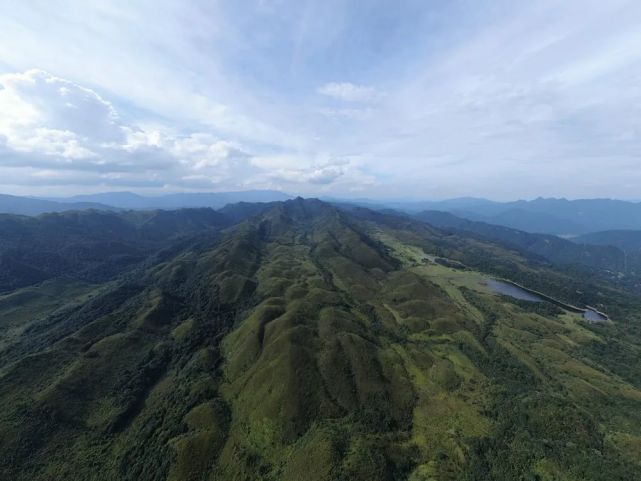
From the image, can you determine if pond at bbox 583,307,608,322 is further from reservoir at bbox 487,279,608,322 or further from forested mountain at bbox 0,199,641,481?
forested mountain at bbox 0,199,641,481

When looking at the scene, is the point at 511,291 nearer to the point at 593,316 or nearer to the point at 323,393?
the point at 593,316

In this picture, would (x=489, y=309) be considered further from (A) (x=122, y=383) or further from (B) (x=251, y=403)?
(A) (x=122, y=383)

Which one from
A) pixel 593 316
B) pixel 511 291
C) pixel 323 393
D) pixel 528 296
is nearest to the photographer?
pixel 323 393

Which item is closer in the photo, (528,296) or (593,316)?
(593,316)

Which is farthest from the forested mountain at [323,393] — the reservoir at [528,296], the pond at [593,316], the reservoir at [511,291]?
the reservoir at [511,291]

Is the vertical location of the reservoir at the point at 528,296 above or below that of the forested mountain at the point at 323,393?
below

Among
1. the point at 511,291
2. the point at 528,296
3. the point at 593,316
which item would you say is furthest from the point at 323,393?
the point at 593,316

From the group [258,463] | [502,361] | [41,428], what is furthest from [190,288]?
[502,361]

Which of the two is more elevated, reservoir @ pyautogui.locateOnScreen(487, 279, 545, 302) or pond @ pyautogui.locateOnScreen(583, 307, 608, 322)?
reservoir @ pyautogui.locateOnScreen(487, 279, 545, 302)

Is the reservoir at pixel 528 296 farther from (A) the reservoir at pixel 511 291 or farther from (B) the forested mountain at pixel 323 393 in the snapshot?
(B) the forested mountain at pixel 323 393

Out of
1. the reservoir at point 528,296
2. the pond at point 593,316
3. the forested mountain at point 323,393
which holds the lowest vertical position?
the pond at point 593,316

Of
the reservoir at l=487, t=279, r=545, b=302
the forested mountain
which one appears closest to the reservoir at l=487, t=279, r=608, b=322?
the reservoir at l=487, t=279, r=545, b=302
